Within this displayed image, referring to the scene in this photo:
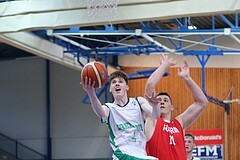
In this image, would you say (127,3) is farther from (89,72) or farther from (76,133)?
(76,133)

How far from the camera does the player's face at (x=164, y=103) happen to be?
5.38 m

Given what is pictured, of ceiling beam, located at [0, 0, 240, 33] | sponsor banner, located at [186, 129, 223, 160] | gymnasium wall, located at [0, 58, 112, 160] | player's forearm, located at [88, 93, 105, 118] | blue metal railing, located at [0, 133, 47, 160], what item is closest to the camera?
player's forearm, located at [88, 93, 105, 118]

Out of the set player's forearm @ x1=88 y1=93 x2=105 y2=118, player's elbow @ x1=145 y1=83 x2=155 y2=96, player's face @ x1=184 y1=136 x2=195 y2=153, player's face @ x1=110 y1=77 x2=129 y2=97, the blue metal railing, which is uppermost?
player's face @ x1=110 y1=77 x2=129 y2=97

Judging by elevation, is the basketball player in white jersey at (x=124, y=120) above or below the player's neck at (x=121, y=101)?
below

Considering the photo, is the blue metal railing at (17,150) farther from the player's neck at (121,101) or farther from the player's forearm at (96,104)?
the player's forearm at (96,104)

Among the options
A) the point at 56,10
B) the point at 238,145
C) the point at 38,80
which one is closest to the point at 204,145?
the point at 238,145

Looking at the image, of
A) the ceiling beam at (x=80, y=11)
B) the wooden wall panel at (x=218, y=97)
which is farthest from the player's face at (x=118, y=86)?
the wooden wall panel at (x=218, y=97)

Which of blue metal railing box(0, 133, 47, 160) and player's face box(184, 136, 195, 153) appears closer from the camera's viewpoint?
player's face box(184, 136, 195, 153)

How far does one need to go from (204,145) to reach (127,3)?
996cm

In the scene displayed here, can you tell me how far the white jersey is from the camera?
5137 millimetres

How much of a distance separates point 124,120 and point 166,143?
1.56 ft

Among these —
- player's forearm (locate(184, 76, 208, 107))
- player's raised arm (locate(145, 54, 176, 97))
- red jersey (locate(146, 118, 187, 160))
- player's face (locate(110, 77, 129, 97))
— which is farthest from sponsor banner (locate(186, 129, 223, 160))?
player's raised arm (locate(145, 54, 176, 97))

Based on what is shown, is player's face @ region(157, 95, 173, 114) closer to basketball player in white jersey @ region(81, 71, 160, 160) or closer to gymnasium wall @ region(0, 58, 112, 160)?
basketball player in white jersey @ region(81, 71, 160, 160)

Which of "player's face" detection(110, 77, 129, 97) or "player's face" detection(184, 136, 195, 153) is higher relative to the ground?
"player's face" detection(110, 77, 129, 97)
